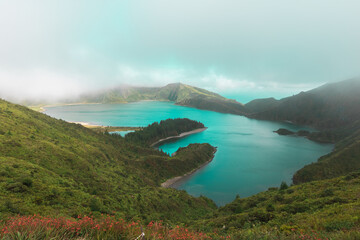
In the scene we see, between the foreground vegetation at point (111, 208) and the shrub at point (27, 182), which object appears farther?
the shrub at point (27, 182)

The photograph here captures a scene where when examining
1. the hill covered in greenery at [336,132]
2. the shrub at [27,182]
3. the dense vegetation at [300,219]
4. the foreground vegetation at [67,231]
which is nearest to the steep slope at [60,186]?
the shrub at [27,182]

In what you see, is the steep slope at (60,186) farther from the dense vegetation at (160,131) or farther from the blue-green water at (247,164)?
the dense vegetation at (160,131)

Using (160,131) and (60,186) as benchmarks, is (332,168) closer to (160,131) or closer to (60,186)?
(60,186)

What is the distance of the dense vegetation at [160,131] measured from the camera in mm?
108375

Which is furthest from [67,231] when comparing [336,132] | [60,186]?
[336,132]

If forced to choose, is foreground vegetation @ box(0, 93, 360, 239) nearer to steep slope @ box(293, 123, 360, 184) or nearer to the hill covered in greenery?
steep slope @ box(293, 123, 360, 184)

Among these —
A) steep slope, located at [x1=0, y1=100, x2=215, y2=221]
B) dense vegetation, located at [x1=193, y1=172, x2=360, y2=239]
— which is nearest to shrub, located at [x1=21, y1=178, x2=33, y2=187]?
steep slope, located at [x1=0, y1=100, x2=215, y2=221]

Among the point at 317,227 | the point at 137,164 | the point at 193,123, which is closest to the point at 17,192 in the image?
the point at 317,227

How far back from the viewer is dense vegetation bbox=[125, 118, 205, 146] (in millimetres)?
108375

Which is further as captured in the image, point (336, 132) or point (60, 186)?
point (336, 132)

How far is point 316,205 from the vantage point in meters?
17.6

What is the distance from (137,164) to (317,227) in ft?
158

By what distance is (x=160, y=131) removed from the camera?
419 feet

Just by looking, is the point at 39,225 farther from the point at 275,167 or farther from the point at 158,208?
the point at 275,167
